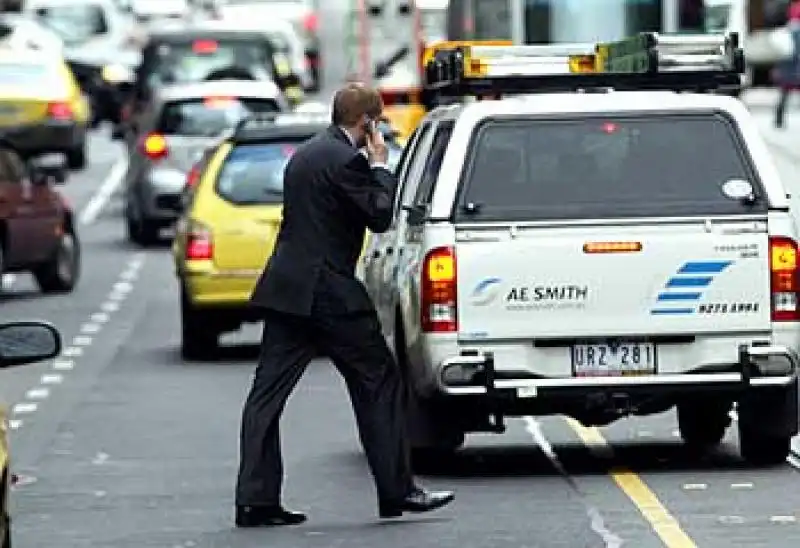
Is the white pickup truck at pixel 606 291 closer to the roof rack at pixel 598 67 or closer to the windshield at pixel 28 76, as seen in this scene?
the roof rack at pixel 598 67

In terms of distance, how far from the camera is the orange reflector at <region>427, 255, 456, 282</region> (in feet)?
47.5

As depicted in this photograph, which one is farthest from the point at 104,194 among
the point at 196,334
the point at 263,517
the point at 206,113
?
the point at 263,517

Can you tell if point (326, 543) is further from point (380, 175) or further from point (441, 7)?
point (441, 7)

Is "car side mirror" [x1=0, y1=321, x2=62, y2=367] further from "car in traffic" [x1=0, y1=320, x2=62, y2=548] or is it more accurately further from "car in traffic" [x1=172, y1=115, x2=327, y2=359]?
"car in traffic" [x1=172, y1=115, x2=327, y2=359]

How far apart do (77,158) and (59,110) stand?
3537 millimetres

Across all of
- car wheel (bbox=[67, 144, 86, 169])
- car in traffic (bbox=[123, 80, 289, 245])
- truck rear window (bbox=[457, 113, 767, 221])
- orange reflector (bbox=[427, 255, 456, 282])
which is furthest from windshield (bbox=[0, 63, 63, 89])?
orange reflector (bbox=[427, 255, 456, 282])

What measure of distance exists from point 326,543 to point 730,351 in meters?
2.64

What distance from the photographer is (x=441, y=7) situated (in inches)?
1667

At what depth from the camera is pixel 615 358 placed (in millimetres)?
14594

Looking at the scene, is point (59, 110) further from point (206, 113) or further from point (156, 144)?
point (206, 113)

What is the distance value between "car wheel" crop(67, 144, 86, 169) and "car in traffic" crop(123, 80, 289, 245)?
31.7 feet

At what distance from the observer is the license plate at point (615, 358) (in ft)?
47.8

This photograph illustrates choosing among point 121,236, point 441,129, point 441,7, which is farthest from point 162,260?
point 441,129

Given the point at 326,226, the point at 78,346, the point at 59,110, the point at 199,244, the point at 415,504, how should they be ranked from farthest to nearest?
the point at 59,110, the point at 78,346, the point at 199,244, the point at 326,226, the point at 415,504
